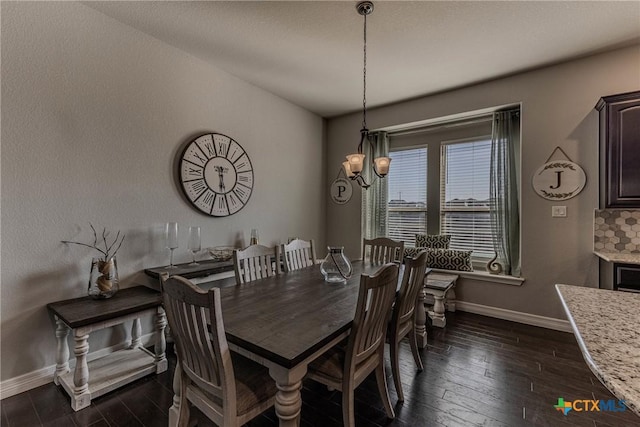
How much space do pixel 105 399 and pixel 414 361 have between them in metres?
2.31

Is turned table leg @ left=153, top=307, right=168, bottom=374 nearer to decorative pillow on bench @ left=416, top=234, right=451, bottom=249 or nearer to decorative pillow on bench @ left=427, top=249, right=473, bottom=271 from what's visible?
decorative pillow on bench @ left=427, top=249, right=473, bottom=271

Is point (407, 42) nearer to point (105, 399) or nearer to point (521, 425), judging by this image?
point (521, 425)

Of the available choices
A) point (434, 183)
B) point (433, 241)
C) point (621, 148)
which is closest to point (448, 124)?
point (434, 183)

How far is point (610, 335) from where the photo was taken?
912mm

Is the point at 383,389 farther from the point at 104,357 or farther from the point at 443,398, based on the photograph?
the point at 104,357

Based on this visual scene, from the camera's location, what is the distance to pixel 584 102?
2.96 m

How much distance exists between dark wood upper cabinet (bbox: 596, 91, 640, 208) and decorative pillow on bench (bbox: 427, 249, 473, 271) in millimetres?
1478

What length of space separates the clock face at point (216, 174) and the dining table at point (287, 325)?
135cm

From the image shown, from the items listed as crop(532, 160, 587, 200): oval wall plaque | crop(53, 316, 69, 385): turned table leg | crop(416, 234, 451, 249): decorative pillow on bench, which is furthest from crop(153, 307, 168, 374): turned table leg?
crop(532, 160, 587, 200): oval wall plaque

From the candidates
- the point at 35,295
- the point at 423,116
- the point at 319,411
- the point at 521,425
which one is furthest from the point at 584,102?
the point at 35,295

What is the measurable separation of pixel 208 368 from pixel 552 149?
3.86m

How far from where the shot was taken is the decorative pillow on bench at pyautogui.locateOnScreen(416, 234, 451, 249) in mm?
3980

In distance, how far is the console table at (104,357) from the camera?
186cm

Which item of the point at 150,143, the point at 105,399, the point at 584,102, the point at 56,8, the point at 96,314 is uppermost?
the point at 56,8
